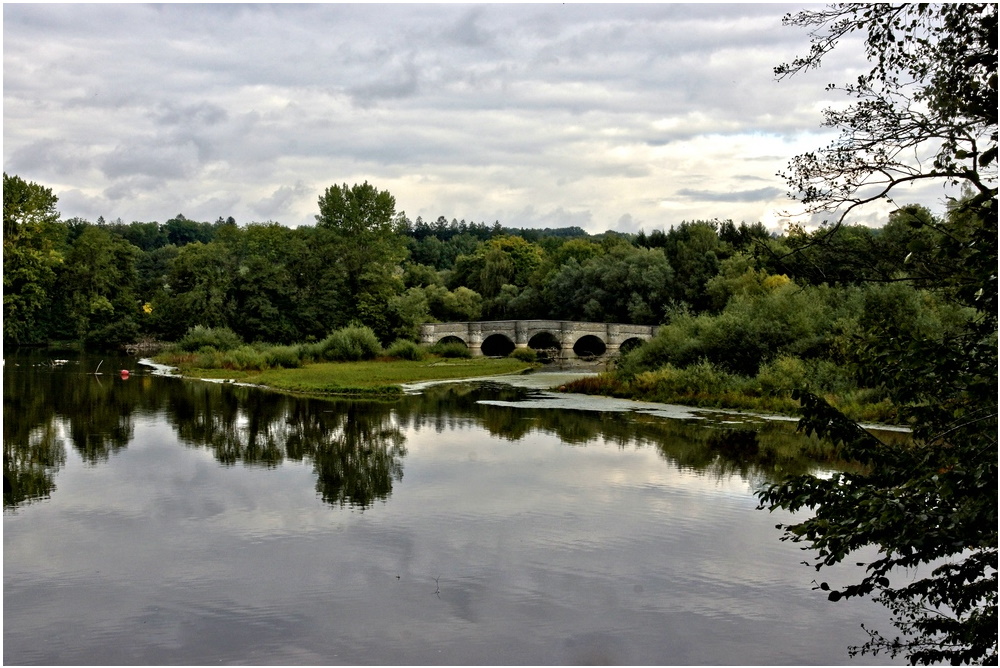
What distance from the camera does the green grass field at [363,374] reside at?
39.7 m

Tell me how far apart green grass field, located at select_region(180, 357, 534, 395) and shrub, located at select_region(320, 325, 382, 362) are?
53.4 inches

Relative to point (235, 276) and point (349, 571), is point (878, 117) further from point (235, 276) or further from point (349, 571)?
point (235, 276)

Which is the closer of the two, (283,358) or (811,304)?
(811,304)

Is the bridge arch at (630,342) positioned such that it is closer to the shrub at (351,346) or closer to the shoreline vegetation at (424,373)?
the shoreline vegetation at (424,373)

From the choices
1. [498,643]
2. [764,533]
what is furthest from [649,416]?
[498,643]

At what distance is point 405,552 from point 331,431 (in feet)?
44.8

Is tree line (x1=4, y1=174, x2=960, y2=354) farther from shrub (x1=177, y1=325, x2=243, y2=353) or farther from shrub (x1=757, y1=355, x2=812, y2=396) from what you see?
shrub (x1=757, y1=355, x2=812, y2=396)

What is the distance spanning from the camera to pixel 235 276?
68.1 meters

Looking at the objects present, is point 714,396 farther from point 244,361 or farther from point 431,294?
point 431,294

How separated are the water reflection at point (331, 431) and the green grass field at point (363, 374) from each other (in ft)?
7.02

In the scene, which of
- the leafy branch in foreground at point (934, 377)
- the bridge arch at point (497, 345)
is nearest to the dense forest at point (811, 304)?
the leafy branch in foreground at point (934, 377)

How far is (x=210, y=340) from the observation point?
2388 inches

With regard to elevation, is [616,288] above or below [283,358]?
above

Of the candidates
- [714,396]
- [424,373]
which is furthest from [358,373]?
[714,396]
